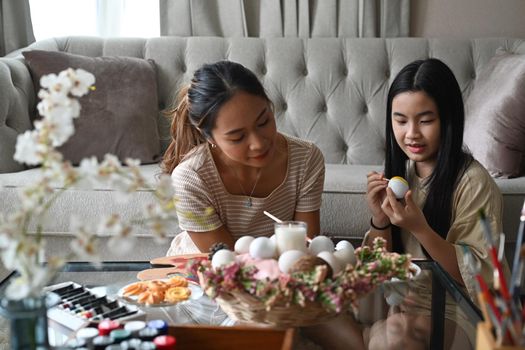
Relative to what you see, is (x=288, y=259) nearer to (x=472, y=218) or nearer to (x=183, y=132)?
(x=472, y=218)

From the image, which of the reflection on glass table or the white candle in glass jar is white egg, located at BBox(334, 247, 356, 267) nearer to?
the white candle in glass jar

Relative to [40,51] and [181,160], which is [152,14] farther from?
[181,160]

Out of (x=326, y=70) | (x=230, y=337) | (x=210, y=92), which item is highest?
(x=210, y=92)

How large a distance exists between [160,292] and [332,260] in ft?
1.27

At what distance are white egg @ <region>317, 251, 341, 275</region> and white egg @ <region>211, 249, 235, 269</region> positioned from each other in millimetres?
153

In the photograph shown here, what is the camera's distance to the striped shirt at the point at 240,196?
1831 millimetres

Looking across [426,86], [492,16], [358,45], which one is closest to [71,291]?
[426,86]

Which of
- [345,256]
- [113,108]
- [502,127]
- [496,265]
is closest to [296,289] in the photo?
[345,256]

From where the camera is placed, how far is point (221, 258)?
46.8 inches

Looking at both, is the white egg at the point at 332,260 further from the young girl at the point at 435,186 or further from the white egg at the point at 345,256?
the young girl at the point at 435,186

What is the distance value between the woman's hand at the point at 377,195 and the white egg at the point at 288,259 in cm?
68

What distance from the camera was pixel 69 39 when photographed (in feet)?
9.91

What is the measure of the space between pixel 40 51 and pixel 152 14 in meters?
0.71

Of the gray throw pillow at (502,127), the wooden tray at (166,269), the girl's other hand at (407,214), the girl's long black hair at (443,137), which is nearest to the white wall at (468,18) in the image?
the gray throw pillow at (502,127)
